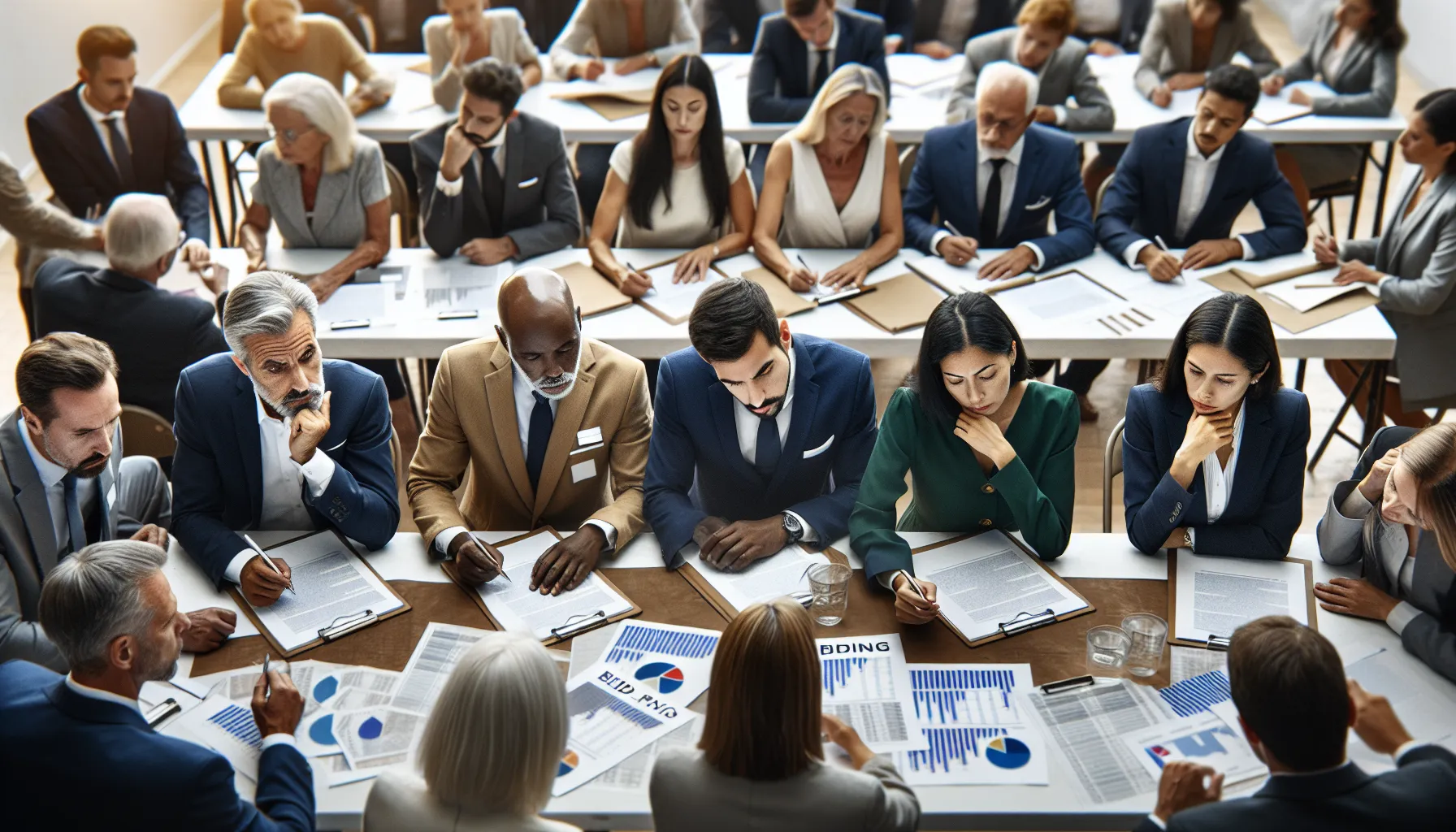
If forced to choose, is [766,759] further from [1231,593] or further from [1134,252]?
[1134,252]

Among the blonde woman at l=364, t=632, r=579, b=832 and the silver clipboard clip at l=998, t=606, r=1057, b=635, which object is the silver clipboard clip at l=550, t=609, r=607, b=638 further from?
the silver clipboard clip at l=998, t=606, r=1057, b=635

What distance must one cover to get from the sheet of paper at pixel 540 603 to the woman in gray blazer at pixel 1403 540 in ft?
5.86

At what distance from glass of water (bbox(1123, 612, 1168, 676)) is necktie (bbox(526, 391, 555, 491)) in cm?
169

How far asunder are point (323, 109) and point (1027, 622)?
3.58m

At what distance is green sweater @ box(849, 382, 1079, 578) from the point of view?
10.5 feet

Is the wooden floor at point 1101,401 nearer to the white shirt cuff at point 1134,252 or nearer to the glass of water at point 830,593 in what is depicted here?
the white shirt cuff at point 1134,252

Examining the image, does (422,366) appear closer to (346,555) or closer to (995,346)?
(346,555)

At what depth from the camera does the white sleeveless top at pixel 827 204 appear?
518 centimetres

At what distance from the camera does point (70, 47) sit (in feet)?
27.6

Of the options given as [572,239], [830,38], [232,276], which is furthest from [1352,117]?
[232,276]

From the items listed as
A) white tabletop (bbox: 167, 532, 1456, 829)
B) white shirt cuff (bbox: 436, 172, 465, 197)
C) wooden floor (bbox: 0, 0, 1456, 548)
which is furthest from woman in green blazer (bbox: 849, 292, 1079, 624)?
white shirt cuff (bbox: 436, 172, 465, 197)

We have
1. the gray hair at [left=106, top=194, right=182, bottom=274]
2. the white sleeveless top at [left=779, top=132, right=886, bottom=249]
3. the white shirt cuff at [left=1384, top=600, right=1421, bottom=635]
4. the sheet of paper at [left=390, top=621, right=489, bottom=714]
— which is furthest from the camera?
the white sleeveless top at [left=779, top=132, right=886, bottom=249]

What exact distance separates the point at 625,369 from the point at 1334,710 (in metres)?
2.05

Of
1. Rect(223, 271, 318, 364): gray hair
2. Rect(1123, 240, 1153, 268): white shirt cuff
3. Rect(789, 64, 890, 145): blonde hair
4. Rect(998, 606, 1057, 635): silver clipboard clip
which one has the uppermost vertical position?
Rect(789, 64, 890, 145): blonde hair
